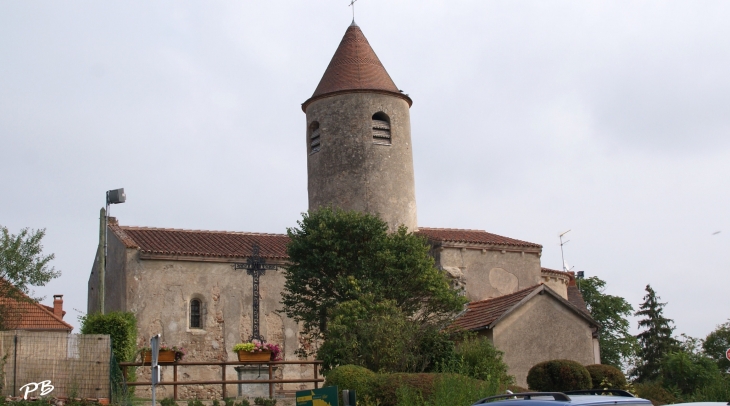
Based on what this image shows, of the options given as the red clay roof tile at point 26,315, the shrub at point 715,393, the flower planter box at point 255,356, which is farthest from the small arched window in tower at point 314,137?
the shrub at point 715,393

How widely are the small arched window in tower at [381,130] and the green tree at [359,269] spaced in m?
6.58

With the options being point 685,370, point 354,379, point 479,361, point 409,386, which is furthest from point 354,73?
point 409,386

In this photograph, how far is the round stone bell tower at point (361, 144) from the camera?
31547mm

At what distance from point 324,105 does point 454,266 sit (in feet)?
26.6

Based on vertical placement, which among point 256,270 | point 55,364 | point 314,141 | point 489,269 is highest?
point 314,141

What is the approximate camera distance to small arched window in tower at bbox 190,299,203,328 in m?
30.8

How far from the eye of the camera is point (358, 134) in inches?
1256

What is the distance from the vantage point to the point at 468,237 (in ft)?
111

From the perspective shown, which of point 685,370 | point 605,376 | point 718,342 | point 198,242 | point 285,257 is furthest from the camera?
point 718,342

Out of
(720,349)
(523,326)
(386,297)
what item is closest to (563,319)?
(523,326)

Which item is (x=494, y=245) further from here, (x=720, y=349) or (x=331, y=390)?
(x=720, y=349)

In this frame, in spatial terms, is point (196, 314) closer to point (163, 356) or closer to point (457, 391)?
point (163, 356)

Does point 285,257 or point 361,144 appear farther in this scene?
point 285,257

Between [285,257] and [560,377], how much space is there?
14.0 meters
